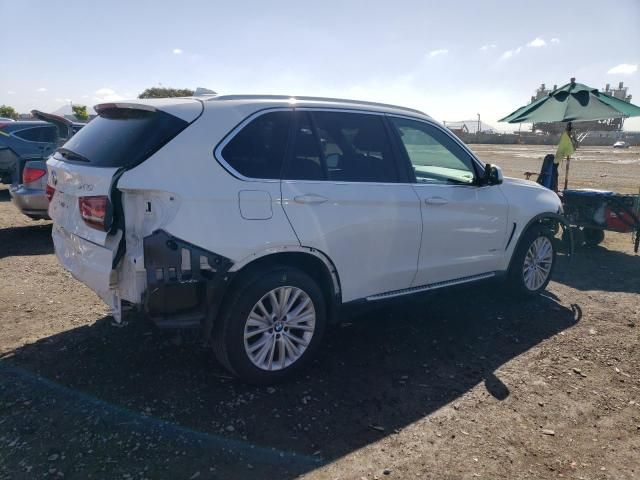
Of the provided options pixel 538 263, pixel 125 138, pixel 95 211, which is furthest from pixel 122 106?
pixel 538 263

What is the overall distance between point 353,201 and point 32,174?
18.0 ft

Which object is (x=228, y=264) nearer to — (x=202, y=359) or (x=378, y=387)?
(x=202, y=359)

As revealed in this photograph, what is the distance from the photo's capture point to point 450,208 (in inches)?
165

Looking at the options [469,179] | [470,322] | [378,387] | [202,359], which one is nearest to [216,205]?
[202,359]

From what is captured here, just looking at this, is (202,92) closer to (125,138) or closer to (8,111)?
(125,138)

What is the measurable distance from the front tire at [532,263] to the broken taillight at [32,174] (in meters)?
6.35

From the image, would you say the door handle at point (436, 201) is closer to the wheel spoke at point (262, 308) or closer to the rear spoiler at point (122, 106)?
the wheel spoke at point (262, 308)

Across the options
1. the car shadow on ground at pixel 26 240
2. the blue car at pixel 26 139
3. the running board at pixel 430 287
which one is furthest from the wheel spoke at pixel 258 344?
the blue car at pixel 26 139

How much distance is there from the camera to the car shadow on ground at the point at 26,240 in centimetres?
658

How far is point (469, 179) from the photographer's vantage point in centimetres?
447

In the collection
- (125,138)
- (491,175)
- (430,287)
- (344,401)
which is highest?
(125,138)

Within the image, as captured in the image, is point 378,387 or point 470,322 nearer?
point 378,387

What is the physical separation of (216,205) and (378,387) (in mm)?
1744

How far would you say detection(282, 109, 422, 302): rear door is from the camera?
338 centimetres
